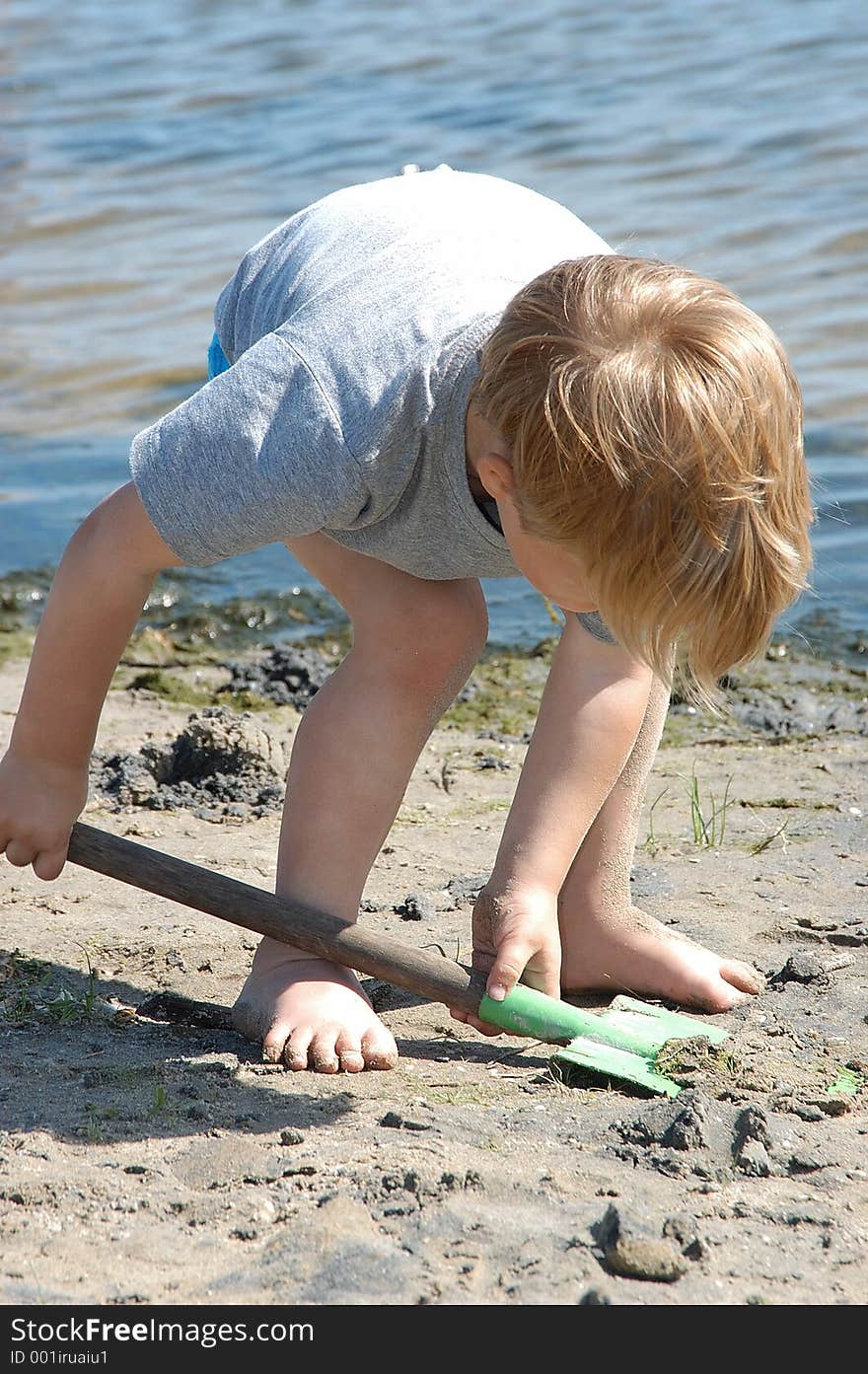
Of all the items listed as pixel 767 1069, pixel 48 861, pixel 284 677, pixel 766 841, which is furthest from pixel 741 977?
pixel 284 677

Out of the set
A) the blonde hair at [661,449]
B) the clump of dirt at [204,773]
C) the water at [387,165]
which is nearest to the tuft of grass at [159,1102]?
the blonde hair at [661,449]

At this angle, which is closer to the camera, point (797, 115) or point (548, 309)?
point (548, 309)

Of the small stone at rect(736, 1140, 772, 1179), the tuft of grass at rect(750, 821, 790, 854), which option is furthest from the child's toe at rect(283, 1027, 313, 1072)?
the tuft of grass at rect(750, 821, 790, 854)

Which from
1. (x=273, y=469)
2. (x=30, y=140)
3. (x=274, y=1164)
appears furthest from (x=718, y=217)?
(x=274, y=1164)

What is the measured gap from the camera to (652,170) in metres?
8.09

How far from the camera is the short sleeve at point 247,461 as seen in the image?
2125 mm

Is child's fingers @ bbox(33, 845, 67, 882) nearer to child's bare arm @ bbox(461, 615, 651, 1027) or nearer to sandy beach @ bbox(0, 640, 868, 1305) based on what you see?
sandy beach @ bbox(0, 640, 868, 1305)

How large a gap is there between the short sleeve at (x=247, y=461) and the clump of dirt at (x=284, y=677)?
172 cm

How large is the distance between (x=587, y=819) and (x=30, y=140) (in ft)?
29.9

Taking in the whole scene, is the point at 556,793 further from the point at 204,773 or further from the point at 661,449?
the point at 204,773

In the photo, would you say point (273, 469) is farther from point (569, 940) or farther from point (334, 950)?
point (569, 940)

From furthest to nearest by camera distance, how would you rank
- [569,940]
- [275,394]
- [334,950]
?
[569,940]
[334,950]
[275,394]

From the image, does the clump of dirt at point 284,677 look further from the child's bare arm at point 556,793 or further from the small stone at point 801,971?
the small stone at point 801,971

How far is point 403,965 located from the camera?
236 cm
